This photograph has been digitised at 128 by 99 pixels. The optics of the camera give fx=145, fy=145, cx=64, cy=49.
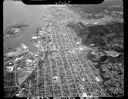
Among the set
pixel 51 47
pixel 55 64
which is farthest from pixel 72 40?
pixel 55 64

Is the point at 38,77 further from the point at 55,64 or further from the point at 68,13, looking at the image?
the point at 68,13

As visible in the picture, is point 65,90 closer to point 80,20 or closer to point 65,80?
point 65,80

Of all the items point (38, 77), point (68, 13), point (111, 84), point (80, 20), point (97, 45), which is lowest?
point (111, 84)

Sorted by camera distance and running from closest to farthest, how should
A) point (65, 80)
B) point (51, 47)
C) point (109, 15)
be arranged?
point (65, 80) → point (51, 47) → point (109, 15)
